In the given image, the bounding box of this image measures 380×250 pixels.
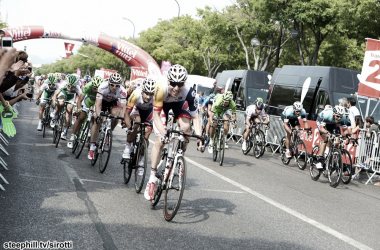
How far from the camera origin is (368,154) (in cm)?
1223

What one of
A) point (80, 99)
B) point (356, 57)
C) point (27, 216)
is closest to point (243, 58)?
point (356, 57)

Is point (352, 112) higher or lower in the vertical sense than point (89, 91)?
higher

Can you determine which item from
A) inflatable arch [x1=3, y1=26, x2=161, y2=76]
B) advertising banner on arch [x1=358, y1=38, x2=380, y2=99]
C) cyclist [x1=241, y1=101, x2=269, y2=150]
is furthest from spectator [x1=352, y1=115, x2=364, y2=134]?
inflatable arch [x1=3, y1=26, x2=161, y2=76]

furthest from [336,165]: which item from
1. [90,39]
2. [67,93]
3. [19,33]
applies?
[90,39]

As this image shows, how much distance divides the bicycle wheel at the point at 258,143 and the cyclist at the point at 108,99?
5.80 metres

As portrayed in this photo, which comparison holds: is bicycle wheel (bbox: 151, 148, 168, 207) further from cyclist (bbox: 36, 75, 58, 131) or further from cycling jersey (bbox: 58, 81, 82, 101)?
cyclist (bbox: 36, 75, 58, 131)

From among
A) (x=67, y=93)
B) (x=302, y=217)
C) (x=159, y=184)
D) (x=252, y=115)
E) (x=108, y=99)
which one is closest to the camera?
(x=159, y=184)

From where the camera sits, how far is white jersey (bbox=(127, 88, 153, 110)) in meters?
8.34

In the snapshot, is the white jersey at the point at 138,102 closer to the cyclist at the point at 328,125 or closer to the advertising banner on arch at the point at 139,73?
the cyclist at the point at 328,125

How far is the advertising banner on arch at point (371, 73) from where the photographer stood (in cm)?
1305

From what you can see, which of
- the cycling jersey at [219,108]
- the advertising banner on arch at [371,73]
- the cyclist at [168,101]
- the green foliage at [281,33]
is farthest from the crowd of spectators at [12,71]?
the green foliage at [281,33]

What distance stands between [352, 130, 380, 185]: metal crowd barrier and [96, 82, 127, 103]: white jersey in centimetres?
650

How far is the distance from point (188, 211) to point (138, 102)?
102 inches

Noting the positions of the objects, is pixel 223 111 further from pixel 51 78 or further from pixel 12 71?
pixel 12 71
